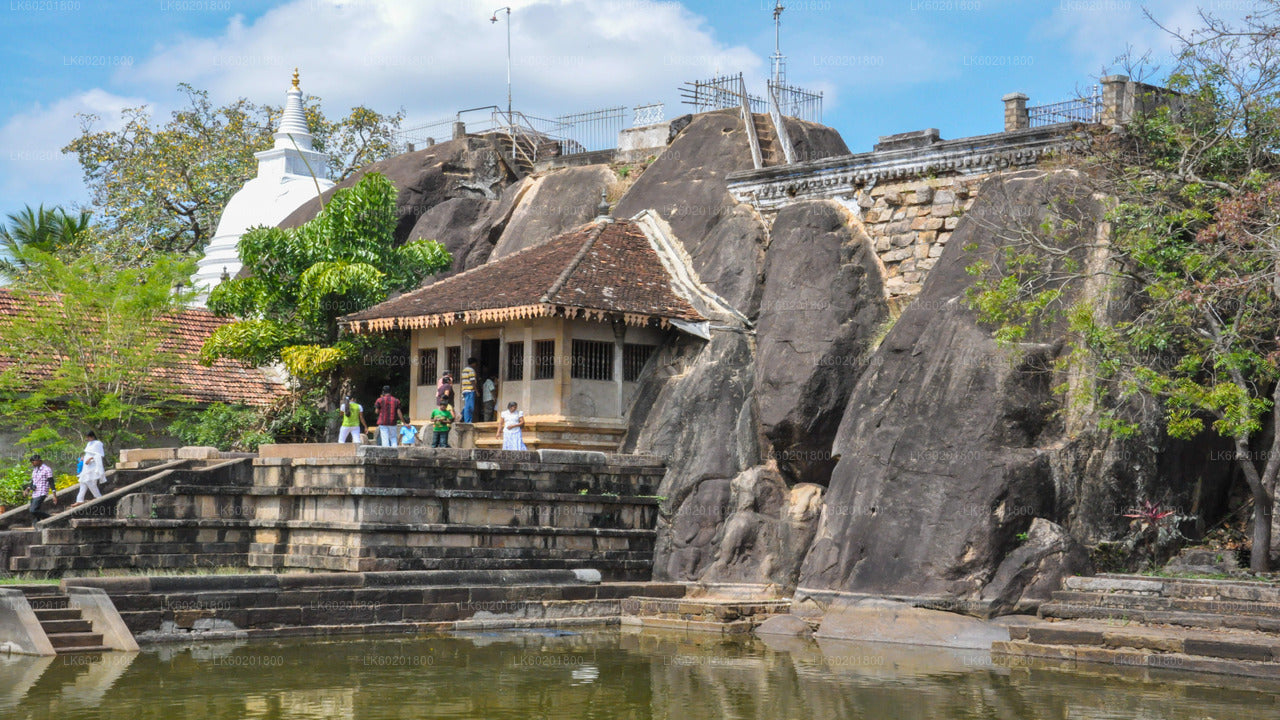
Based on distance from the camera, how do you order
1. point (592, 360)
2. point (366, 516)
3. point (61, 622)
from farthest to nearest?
point (592, 360) < point (366, 516) < point (61, 622)

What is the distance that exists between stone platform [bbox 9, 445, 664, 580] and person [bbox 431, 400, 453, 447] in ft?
4.64

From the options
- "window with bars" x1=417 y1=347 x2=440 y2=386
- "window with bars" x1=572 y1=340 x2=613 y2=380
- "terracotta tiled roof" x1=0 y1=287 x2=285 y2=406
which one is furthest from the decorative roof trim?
"terracotta tiled roof" x1=0 y1=287 x2=285 y2=406

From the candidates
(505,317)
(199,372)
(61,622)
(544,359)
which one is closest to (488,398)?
(544,359)

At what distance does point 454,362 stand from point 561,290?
3086 mm

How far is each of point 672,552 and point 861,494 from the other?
341cm

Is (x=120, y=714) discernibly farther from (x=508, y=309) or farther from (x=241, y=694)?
(x=508, y=309)

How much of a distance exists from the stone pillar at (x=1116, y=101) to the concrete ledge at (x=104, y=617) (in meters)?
13.7

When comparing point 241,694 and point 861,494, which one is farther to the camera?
point 861,494

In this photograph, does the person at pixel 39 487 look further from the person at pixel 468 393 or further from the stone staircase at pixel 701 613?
the stone staircase at pixel 701 613

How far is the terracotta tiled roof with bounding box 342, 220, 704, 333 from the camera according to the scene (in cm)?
2077

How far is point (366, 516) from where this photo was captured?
17859mm

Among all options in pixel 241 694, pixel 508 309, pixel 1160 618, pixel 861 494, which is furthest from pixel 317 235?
pixel 1160 618

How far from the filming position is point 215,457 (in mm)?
20000

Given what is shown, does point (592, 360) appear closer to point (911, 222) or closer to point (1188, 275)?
point (911, 222)
